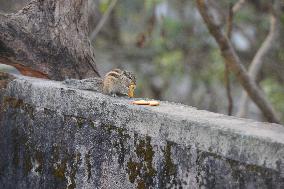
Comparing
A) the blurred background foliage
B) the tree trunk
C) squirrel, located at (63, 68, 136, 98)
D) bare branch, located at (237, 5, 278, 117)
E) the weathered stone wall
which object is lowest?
the weathered stone wall

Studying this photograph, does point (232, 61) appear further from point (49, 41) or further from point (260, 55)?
point (49, 41)

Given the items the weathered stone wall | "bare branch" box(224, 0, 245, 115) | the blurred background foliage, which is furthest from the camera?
the blurred background foliage

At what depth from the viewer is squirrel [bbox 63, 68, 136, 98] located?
335 centimetres

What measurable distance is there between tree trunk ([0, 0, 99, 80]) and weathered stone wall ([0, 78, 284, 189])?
280 millimetres

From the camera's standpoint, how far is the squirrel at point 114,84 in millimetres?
3350

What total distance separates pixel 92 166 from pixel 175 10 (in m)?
7.24

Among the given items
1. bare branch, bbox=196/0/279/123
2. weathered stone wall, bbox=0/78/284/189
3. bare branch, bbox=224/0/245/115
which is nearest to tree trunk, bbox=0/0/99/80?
weathered stone wall, bbox=0/78/284/189

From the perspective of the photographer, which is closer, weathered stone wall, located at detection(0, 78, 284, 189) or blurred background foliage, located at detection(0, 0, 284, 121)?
weathered stone wall, located at detection(0, 78, 284, 189)

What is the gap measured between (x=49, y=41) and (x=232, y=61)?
1.80 metres

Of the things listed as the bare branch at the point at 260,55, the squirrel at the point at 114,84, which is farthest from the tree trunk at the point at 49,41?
the bare branch at the point at 260,55

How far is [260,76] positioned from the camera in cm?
887

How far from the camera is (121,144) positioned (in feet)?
9.59

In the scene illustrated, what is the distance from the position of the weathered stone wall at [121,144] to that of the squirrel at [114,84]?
0.11 metres

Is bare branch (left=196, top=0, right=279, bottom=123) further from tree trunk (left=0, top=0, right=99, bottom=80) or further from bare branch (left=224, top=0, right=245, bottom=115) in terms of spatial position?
tree trunk (left=0, top=0, right=99, bottom=80)
